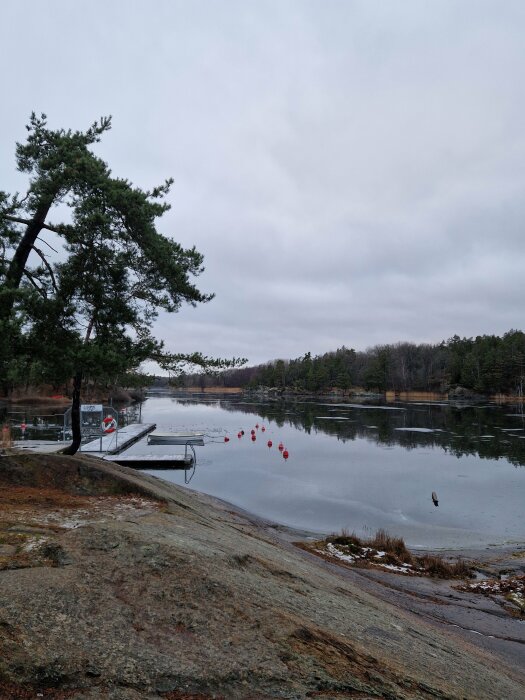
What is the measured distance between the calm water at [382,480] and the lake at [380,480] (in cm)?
4

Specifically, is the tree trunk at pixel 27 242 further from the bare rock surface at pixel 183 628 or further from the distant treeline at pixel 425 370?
the distant treeline at pixel 425 370

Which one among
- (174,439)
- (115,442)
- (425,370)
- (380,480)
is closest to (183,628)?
(380,480)

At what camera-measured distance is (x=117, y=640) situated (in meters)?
3.18

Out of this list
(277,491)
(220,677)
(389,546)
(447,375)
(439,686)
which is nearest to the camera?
(220,677)

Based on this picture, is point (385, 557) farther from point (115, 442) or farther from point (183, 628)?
point (115, 442)

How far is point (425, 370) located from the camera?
377 feet

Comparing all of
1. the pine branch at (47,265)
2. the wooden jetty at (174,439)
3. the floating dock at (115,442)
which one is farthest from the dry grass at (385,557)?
the wooden jetty at (174,439)

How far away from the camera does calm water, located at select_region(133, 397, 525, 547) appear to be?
1462 centimetres

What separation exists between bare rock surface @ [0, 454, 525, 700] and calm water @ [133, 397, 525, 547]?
353 inches

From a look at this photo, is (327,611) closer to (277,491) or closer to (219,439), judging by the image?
(277,491)

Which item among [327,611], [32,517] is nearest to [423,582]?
[327,611]

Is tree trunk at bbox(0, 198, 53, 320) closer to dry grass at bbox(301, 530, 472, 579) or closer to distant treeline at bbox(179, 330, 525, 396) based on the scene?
dry grass at bbox(301, 530, 472, 579)

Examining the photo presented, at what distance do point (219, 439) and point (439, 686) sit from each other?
103ft

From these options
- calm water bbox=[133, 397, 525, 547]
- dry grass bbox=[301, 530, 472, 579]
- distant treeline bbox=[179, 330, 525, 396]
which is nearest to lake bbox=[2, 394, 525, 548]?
calm water bbox=[133, 397, 525, 547]
